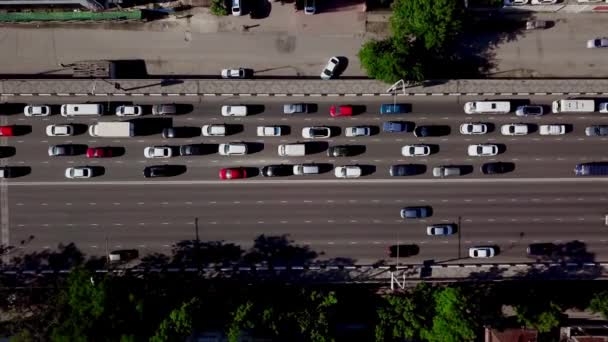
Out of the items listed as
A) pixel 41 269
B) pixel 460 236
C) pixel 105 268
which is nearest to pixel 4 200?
pixel 41 269

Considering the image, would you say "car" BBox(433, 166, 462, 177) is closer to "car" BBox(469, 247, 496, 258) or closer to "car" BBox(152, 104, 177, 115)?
"car" BBox(469, 247, 496, 258)

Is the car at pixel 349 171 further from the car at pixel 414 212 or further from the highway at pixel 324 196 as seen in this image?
the car at pixel 414 212

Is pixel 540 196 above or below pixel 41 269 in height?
above

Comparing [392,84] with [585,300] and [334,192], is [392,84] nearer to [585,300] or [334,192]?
[334,192]

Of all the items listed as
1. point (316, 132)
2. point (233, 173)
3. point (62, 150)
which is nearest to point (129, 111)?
point (62, 150)

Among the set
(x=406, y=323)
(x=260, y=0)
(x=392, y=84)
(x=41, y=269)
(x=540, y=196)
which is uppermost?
Result: (x=260, y=0)

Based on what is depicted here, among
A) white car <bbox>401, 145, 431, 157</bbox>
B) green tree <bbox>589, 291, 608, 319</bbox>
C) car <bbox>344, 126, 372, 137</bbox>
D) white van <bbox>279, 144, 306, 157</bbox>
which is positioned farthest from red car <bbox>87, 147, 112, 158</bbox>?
green tree <bbox>589, 291, 608, 319</bbox>
